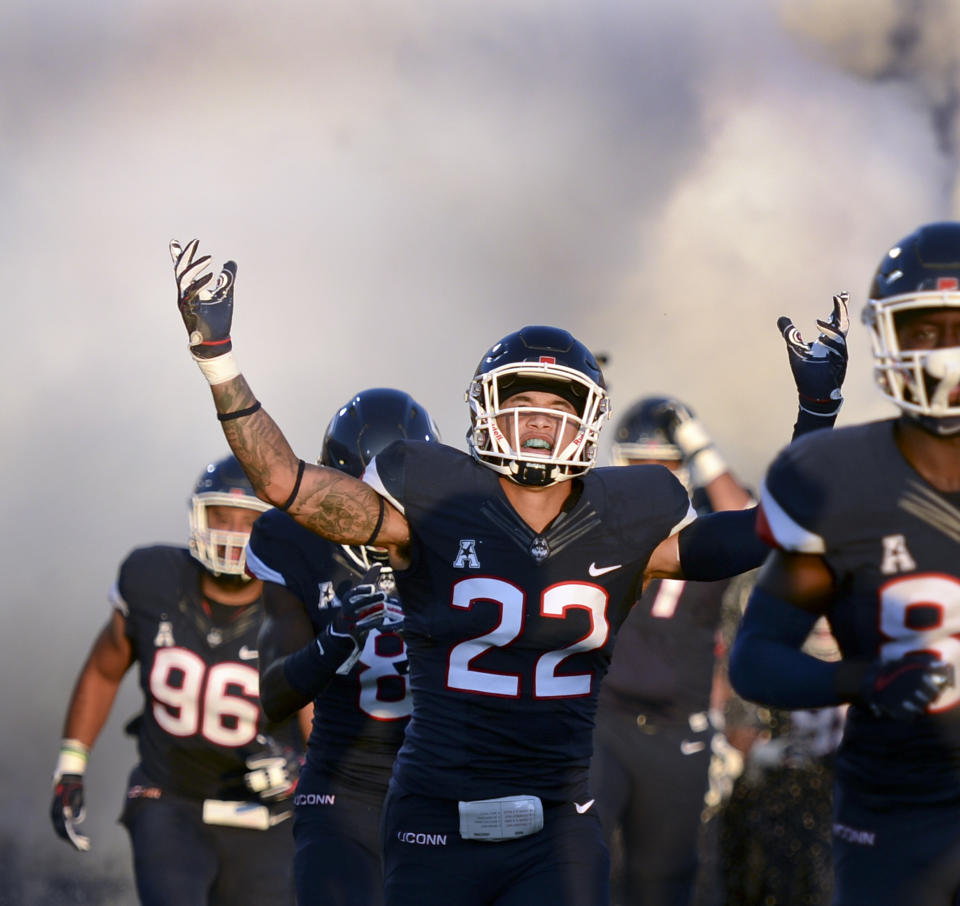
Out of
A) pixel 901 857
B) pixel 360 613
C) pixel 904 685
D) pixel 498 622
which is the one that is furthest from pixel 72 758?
pixel 904 685

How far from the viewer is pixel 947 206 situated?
1033 cm

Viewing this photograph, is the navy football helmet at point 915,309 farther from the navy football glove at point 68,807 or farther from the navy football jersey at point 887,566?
the navy football glove at point 68,807

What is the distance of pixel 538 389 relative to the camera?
321 centimetres

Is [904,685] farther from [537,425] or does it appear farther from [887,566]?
[537,425]

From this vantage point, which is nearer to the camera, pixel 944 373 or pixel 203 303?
pixel 944 373

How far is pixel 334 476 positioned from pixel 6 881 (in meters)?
5.79

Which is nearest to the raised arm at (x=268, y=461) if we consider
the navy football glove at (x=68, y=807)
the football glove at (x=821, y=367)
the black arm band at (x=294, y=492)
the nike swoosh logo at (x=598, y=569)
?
the black arm band at (x=294, y=492)

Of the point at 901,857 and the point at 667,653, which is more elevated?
the point at 901,857

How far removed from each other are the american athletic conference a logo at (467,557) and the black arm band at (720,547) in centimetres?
48

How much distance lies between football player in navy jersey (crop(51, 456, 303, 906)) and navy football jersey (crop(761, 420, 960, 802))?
2395 mm

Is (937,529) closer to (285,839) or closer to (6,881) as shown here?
(285,839)

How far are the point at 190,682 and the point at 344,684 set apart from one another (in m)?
1.00

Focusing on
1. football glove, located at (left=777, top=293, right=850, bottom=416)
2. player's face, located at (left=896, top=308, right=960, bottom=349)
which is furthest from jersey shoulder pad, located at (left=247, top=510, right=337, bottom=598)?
player's face, located at (left=896, top=308, right=960, bottom=349)

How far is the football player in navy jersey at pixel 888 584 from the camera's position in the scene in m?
2.39
